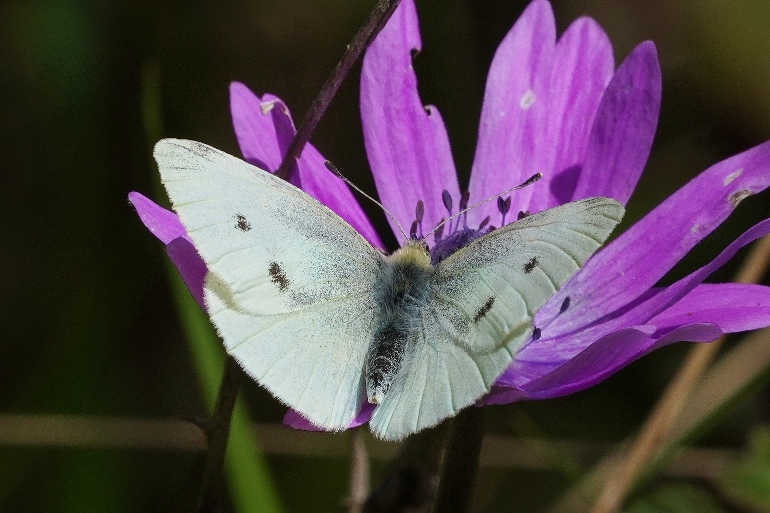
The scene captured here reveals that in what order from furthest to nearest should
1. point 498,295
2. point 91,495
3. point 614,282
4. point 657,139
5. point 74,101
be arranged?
1. point 657,139
2. point 74,101
3. point 91,495
4. point 614,282
5. point 498,295

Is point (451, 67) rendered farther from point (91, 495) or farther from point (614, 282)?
point (91, 495)

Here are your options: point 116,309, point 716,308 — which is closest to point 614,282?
point 716,308

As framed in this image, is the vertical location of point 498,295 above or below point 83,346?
above

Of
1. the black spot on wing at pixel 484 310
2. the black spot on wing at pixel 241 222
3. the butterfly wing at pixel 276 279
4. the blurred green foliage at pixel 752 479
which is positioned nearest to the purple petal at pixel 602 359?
the black spot on wing at pixel 484 310

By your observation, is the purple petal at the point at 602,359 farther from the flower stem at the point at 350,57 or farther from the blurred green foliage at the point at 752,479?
the blurred green foliage at the point at 752,479

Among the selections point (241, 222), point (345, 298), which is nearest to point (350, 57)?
point (241, 222)
